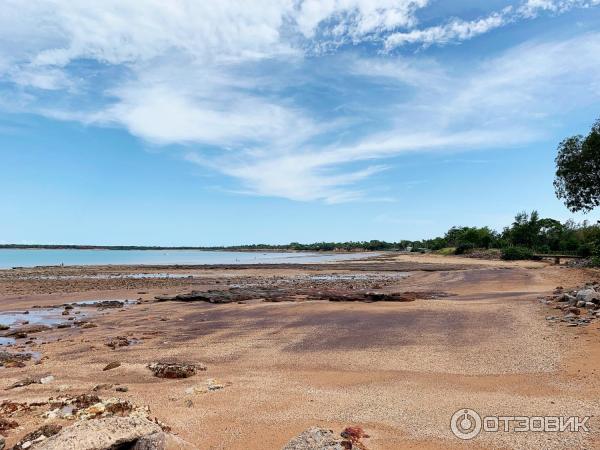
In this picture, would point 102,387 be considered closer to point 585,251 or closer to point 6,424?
point 6,424

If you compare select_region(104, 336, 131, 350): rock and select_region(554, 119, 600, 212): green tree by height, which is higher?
select_region(554, 119, 600, 212): green tree

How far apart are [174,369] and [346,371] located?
4035 mm

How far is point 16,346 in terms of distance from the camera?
1430 centimetres

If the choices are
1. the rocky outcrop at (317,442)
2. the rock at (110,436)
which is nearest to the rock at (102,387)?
the rock at (110,436)

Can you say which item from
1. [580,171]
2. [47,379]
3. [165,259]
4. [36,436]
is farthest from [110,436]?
[165,259]

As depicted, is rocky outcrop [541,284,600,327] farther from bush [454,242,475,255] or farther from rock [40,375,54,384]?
bush [454,242,475,255]

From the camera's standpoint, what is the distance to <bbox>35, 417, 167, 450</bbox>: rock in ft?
16.9

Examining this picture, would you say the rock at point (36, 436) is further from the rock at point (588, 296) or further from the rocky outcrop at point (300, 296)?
the rocky outcrop at point (300, 296)

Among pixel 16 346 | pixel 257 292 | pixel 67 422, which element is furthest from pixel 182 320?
pixel 67 422

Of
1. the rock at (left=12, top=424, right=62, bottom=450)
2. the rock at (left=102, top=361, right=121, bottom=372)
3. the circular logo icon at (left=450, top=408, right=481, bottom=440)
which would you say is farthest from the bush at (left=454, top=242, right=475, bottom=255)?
the rock at (left=12, top=424, right=62, bottom=450)

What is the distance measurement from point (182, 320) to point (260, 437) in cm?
1285

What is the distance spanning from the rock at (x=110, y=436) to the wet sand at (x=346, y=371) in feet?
3.69

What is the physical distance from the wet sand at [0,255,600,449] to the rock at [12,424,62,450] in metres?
0.44

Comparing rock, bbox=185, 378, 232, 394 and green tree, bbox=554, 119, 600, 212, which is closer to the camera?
rock, bbox=185, 378, 232, 394
